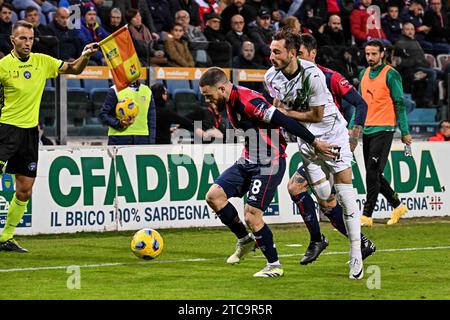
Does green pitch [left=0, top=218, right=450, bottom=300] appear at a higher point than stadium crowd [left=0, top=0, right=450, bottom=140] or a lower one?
lower

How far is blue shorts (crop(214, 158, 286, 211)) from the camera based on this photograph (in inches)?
408

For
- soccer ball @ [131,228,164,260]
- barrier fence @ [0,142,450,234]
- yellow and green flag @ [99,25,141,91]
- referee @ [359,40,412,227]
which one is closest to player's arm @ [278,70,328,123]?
soccer ball @ [131,228,164,260]

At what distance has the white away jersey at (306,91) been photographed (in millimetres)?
10173

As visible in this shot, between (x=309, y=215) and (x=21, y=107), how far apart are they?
148 inches

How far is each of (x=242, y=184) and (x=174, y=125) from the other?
274 inches

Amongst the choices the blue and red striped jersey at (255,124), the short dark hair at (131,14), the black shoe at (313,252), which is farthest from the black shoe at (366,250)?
the short dark hair at (131,14)

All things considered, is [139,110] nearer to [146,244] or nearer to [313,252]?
[146,244]

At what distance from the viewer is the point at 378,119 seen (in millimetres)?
15305

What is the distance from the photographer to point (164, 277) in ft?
33.6

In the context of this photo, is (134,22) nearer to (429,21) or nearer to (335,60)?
(335,60)

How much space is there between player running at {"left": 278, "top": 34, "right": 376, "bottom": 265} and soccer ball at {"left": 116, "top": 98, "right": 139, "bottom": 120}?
5.09 meters

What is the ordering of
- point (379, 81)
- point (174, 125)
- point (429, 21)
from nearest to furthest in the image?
1. point (379, 81)
2. point (174, 125)
3. point (429, 21)

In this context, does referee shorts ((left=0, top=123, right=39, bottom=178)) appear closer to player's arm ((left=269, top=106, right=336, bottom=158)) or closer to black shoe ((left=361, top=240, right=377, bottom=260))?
player's arm ((left=269, top=106, right=336, bottom=158))
